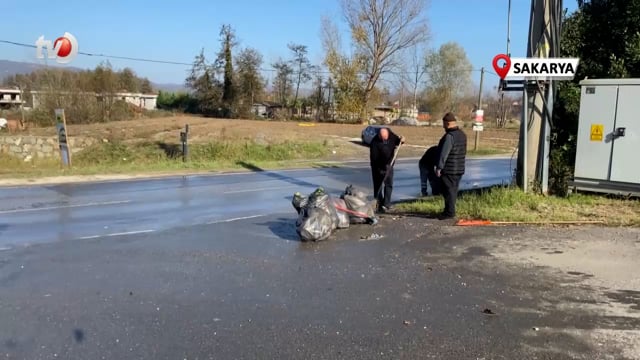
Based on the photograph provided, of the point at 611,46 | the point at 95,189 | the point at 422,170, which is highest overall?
the point at 611,46

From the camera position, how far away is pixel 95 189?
17.0 m

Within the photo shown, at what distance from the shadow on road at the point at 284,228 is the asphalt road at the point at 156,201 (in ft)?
1.05

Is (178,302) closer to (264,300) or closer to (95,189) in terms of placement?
(264,300)

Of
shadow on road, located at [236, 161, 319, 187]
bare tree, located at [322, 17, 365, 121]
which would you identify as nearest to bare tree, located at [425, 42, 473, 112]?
bare tree, located at [322, 17, 365, 121]

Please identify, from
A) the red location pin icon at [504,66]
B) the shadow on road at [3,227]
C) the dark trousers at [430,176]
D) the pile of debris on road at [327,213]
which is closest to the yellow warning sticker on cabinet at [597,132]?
the red location pin icon at [504,66]

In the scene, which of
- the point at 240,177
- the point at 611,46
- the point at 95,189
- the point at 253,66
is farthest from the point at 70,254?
the point at 253,66

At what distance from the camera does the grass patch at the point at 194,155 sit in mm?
25562

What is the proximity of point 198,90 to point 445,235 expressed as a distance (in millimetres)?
66508

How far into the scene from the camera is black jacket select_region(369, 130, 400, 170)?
11.2m

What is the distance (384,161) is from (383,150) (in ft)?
0.75

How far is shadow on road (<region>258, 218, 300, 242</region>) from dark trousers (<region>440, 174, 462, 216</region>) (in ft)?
8.28

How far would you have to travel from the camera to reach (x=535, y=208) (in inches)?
399

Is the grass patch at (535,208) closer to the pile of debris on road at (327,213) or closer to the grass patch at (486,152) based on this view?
the pile of debris on road at (327,213)

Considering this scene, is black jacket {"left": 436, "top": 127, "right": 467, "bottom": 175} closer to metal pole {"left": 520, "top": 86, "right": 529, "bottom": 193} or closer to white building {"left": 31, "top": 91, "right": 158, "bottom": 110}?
metal pole {"left": 520, "top": 86, "right": 529, "bottom": 193}
